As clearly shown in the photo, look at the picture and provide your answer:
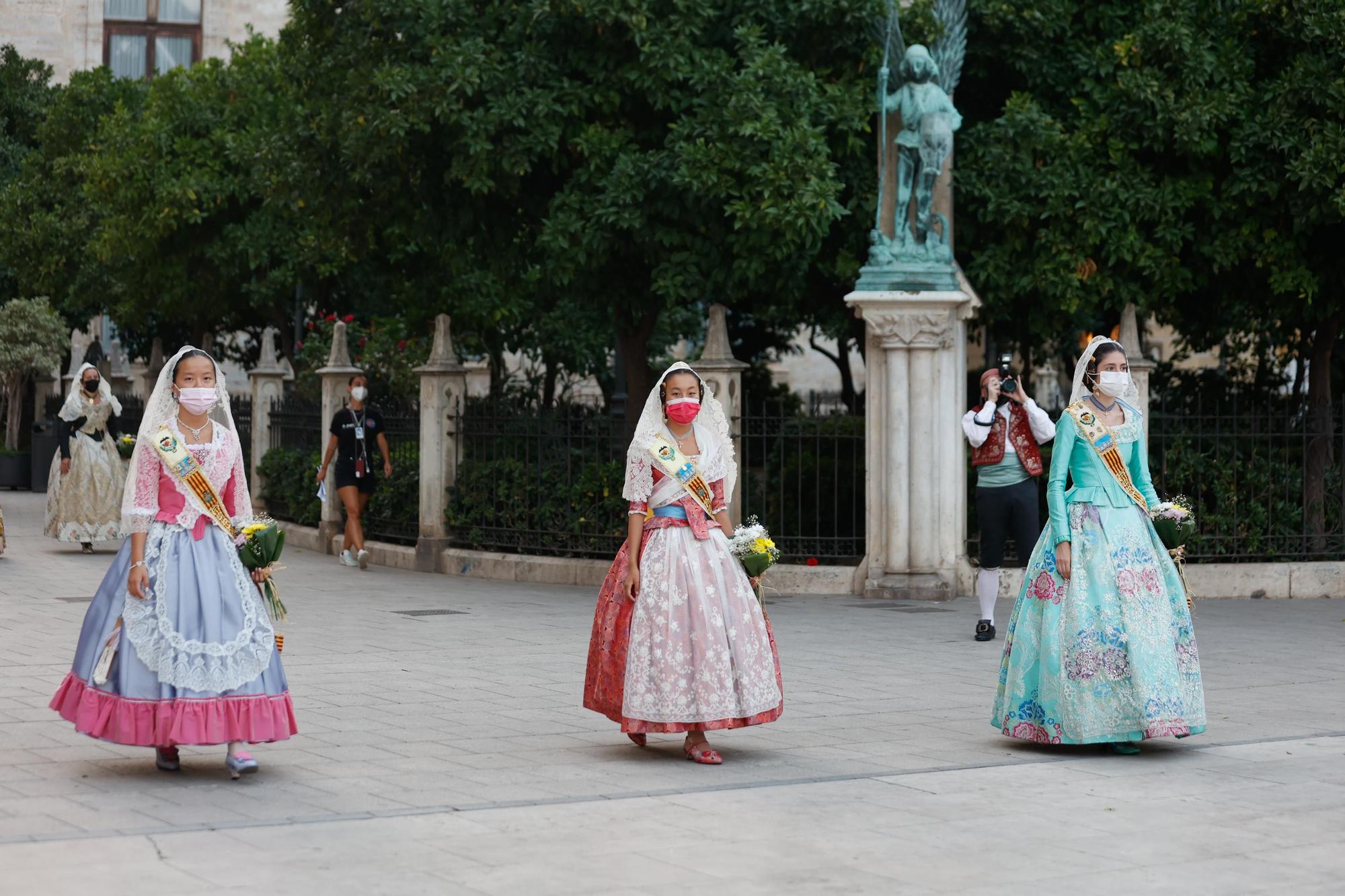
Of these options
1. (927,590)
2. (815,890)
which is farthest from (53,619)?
(815,890)

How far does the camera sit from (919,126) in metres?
14.9

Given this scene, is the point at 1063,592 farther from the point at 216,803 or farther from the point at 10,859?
the point at 10,859

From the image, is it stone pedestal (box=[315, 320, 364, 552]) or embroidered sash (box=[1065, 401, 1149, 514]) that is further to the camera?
stone pedestal (box=[315, 320, 364, 552])

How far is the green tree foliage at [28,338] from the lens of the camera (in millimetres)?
32906

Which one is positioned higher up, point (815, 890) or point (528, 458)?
point (528, 458)

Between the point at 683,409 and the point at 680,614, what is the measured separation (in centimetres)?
90

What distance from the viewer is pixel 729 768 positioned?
8.09 metres

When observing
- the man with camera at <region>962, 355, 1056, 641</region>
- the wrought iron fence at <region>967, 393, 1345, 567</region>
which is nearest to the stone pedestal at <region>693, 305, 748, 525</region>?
the wrought iron fence at <region>967, 393, 1345, 567</region>

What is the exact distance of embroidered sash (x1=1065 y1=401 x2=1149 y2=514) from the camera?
28.3 ft

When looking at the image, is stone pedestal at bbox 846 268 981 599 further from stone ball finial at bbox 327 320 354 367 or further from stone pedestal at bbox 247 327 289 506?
stone pedestal at bbox 247 327 289 506

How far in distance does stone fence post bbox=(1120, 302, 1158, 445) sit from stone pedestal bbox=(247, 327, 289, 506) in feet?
34.8

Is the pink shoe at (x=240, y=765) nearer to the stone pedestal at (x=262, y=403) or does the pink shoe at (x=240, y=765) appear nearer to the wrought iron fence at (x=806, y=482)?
the wrought iron fence at (x=806, y=482)

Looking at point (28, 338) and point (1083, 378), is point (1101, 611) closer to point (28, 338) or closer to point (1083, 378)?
point (1083, 378)

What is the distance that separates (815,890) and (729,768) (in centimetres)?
220
